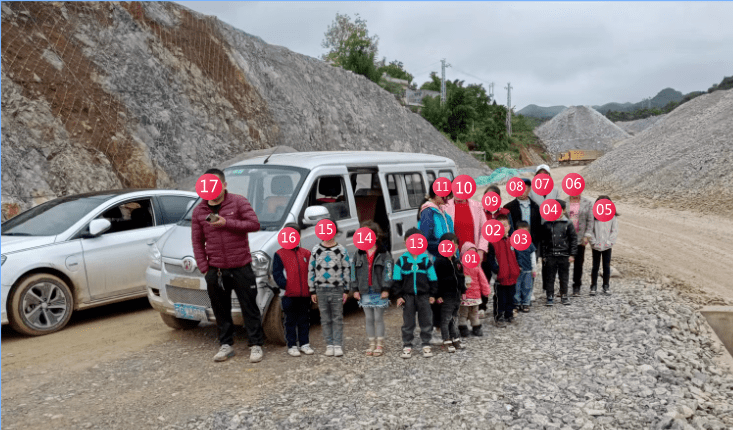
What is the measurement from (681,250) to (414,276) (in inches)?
379

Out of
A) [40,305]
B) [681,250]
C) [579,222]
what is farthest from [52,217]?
[681,250]

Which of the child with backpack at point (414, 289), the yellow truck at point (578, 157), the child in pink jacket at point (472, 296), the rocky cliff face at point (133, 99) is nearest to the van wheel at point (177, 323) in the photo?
the child with backpack at point (414, 289)

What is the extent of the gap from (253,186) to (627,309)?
5.14 m

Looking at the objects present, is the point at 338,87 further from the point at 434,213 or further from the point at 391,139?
the point at 434,213

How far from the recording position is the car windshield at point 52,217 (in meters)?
7.30

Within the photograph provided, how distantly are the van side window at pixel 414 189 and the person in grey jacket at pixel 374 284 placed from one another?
2.23 m

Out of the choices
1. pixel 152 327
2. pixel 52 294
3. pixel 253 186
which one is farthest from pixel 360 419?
pixel 52 294

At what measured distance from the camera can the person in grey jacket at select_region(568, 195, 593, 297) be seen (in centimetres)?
801

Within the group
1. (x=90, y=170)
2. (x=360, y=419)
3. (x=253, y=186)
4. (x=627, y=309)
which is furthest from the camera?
(x=90, y=170)

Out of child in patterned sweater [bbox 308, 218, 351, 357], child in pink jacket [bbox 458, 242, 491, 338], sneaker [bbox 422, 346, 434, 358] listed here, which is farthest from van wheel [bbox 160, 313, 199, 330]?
child in pink jacket [bbox 458, 242, 491, 338]

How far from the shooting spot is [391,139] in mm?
33125

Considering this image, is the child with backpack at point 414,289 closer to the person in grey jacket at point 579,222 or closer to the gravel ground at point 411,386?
the gravel ground at point 411,386

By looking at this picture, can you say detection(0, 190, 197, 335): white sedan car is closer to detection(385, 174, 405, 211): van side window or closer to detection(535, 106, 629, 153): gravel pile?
detection(385, 174, 405, 211): van side window

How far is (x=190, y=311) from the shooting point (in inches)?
239
